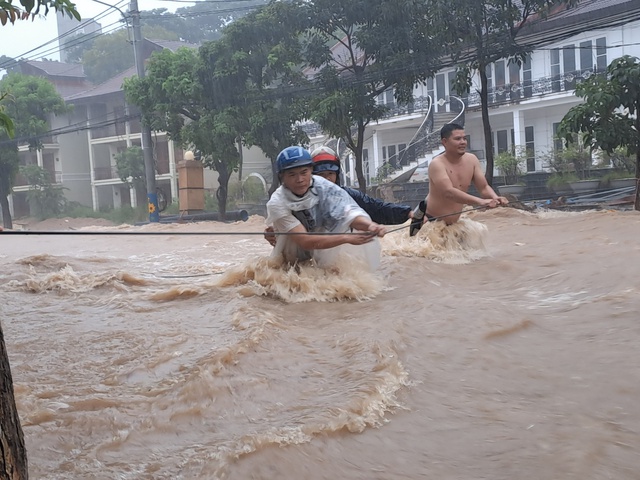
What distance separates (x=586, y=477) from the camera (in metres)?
2.36

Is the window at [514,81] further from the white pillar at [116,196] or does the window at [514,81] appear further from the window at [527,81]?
the white pillar at [116,196]

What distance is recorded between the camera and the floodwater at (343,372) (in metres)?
2.63

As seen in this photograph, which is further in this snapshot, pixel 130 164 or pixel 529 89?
pixel 130 164

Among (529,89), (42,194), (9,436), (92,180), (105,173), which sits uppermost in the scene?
(529,89)

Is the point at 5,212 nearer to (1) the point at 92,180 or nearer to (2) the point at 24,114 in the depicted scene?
(2) the point at 24,114

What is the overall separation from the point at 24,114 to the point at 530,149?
1842cm

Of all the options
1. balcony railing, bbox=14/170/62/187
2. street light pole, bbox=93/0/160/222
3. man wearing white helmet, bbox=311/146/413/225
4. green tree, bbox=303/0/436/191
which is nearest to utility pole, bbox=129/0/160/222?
street light pole, bbox=93/0/160/222

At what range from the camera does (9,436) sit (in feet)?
5.85

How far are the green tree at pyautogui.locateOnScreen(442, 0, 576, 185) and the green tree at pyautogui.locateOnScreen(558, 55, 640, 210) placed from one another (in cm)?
364

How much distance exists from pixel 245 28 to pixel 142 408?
55.0 feet

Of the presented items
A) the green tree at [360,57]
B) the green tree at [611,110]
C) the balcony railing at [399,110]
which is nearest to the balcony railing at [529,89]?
the balcony railing at [399,110]

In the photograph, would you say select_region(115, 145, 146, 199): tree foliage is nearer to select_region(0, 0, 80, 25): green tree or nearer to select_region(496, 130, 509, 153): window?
select_region(496, 130, 509, 153): window

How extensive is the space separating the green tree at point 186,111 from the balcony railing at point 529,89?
661cm

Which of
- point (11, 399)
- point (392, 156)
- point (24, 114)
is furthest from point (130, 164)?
point (11, 399)
